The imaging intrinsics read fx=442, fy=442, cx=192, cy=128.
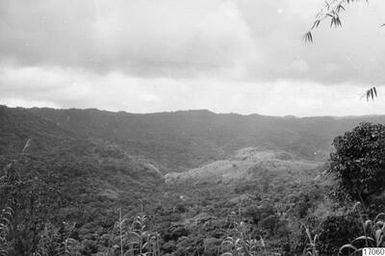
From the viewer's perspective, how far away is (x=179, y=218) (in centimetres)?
3253

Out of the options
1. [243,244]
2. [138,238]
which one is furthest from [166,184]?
[243,244]

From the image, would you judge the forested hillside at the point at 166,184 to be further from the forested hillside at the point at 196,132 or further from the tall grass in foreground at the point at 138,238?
the forested hillside at the point at 196,132

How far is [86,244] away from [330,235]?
14677mm

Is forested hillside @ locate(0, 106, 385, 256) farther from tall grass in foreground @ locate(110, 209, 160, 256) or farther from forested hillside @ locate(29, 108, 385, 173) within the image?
forested hillside @ locate(29, 108, 385, 173)

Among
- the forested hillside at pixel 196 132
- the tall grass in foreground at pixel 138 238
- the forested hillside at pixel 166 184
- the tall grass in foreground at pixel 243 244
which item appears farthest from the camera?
the forested hillside at pixel 196 132

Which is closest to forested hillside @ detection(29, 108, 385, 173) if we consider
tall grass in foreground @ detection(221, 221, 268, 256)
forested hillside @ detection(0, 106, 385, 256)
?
forested hillside @ detection(0, 106, 385, 256)

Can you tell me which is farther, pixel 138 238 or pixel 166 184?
pixel 166 184

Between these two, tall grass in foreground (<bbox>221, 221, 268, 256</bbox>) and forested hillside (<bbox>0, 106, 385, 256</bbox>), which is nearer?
tall grass in foreground (<bbox>221, 221, 268, 256</bbox>)

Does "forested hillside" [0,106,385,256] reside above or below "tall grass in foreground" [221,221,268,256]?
below

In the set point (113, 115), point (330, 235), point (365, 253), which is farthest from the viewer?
point (113, 115)

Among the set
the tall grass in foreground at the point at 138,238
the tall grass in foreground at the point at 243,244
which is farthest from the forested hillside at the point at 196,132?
the tall grass in foreground at the point at 243,244

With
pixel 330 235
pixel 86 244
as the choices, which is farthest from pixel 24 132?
pixel 330 235

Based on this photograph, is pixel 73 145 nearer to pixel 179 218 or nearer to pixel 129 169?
pixel 129 169

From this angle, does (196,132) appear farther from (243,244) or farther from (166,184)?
(243,244)
